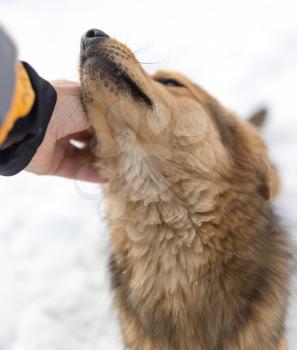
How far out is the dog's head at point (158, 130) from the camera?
5.94 feet

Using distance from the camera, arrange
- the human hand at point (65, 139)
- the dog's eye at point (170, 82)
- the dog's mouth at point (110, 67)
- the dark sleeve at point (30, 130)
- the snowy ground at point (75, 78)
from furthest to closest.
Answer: the snowy ground at point (75, 78) → the dog's eye at point (170, 82) → the human hand at point (65, 139) → the dog's mouth at point (110, 67) → the dark sleeve at point (30, 130)

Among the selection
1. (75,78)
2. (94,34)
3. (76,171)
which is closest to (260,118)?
(75,78)

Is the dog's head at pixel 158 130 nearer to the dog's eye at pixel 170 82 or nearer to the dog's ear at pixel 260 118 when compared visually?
the dog's eye at pixel 170 82

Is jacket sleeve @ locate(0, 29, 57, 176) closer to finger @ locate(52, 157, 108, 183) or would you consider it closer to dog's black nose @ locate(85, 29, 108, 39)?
dog's black nose @ locate(85, 29, 108, 39)

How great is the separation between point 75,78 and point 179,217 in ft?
3.72

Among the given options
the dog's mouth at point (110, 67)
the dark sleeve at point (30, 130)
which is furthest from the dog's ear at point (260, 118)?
the dark sleeve at point (30, 130)

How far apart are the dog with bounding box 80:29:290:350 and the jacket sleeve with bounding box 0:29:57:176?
10.2 inches

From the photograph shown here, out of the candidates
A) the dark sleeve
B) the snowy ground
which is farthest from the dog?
the snowy ground

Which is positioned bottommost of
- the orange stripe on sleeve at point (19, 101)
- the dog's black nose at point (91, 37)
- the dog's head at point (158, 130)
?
the dog's head at point (158, 130)

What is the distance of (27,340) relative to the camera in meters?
2.71

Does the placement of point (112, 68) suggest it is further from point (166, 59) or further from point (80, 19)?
point (80, 19)

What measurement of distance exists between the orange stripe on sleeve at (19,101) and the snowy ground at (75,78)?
0.62m

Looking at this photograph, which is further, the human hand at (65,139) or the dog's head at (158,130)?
the human hand at (65,139)

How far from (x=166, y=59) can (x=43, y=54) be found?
1583 mm
